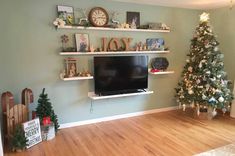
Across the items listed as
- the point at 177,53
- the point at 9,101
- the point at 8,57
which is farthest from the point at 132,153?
the point at 177,53

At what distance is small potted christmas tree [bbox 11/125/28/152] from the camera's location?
2.93 metres

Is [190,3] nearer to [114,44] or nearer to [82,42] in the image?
[114,44]

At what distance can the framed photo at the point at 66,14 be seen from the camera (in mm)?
3520

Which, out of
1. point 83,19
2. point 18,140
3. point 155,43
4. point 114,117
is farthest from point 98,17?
point 18,140

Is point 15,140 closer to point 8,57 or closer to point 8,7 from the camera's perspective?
point 8,57

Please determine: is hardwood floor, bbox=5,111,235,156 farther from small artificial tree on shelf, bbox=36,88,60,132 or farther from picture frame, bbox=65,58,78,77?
picture frame, bbox=65,58,78,77

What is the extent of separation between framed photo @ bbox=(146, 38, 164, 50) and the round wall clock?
41.9 inches

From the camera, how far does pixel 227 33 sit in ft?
15.1

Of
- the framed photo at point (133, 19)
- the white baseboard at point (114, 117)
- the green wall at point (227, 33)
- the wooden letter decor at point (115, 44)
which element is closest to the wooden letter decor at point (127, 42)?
the wooden letter decor at point (115, 44)

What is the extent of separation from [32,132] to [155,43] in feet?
9.59

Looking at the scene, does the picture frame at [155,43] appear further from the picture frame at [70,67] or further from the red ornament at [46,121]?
the red ornament at [46,121]

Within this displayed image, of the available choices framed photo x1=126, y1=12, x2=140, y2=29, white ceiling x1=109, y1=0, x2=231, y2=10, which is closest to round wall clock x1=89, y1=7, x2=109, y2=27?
framed photo x1=126, y1=12, x2=140, y2=29

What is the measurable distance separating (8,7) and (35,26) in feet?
1.52

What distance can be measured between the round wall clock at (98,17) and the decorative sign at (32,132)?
1.93 meters
